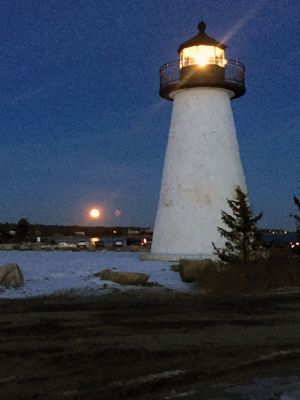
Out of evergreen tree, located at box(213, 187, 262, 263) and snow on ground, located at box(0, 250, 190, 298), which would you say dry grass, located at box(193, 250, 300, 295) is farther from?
evergreen tree, located at box(213, 187, 262, 263)

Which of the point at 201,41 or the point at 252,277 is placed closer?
the point at 252,277

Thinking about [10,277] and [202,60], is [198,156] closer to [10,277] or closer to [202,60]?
[202,60]

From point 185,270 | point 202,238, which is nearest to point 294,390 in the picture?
point 185,270

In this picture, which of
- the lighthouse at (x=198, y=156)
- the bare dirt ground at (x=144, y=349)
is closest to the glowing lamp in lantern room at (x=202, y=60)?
the lighthouse at (x=198, y=156)

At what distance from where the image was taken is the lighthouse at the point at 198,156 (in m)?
26.0

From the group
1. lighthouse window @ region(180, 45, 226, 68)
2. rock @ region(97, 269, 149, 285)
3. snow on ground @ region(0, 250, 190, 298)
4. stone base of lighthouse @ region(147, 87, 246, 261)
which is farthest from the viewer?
lighthouse window @ region(180, 45, 226, 68)

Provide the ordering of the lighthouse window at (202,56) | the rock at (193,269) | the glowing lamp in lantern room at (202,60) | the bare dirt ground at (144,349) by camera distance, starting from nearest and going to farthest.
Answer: the bare dirt ground at (144,349), the rock at (193,269), the glowing lamp in lantern room at (202,60), the lighthouse window at (202,56)

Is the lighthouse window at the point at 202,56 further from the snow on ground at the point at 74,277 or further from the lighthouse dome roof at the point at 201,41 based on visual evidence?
the snow on ground at the point at 74,277

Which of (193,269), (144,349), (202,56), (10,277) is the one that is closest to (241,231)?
(193,269)

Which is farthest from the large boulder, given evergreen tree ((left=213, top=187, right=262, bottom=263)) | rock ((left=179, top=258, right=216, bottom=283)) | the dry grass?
evergreen tree ((left=213, top=187, right=262, bottom=263))

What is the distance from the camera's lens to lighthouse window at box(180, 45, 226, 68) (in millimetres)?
26609

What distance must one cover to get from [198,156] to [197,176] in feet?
2.86

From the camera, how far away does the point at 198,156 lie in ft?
86.4

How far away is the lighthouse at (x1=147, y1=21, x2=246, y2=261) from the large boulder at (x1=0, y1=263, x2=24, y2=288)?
9814 mm
